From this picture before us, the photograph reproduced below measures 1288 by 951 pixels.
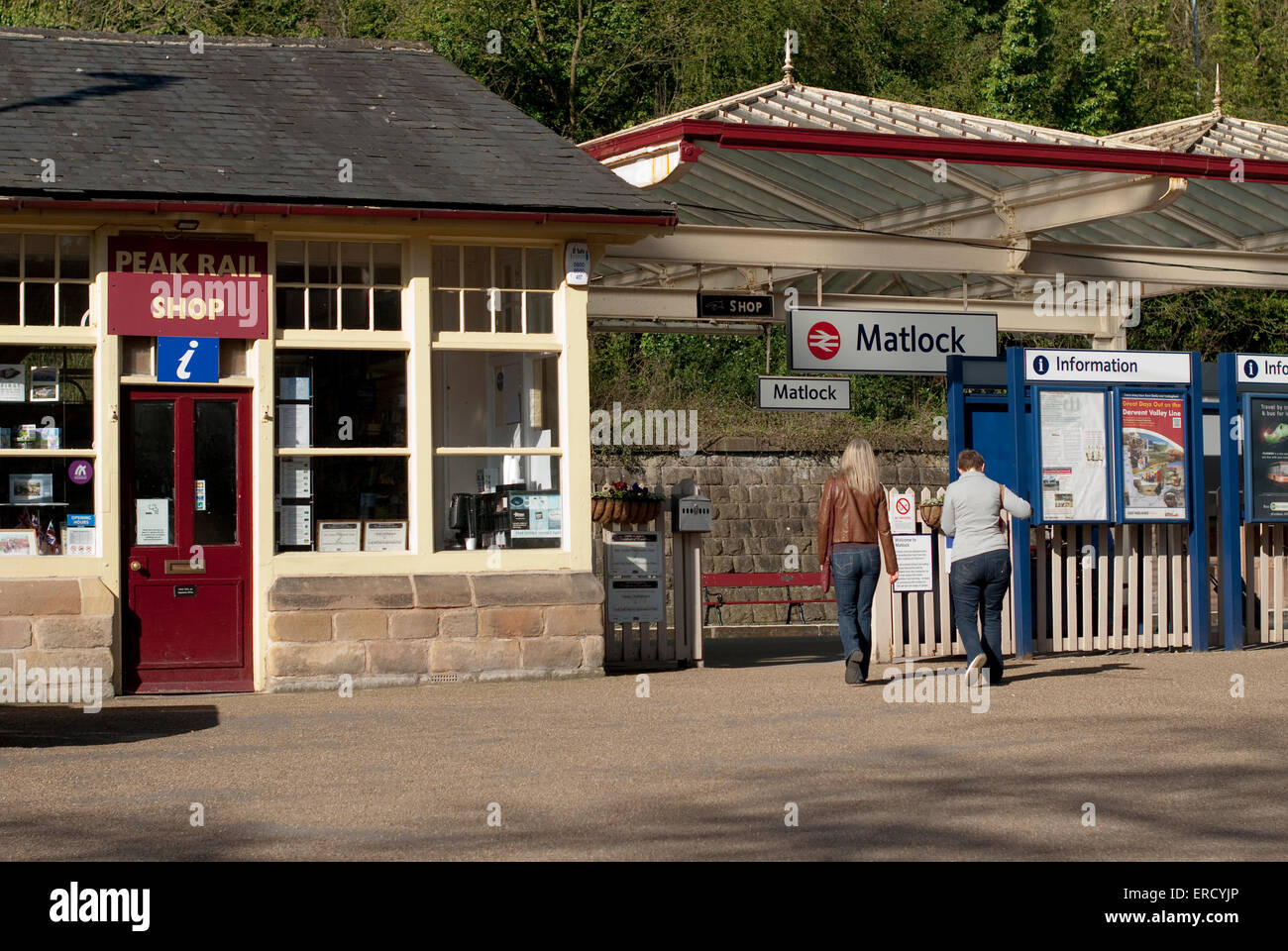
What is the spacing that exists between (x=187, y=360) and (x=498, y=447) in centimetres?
239

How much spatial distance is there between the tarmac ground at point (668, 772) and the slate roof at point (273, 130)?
3575 millimetres

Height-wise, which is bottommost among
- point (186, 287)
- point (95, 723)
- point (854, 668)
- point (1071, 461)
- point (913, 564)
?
point (95, 723)

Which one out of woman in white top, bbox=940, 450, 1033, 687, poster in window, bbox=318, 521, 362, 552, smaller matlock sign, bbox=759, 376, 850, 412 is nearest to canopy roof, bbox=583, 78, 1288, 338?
smaller matlock sign, bbox=759, 376, 850, 412

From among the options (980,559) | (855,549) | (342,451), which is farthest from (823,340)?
(342,451)

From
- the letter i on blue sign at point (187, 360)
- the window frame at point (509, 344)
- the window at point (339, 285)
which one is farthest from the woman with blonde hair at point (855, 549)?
the letter i on blue sign at point (187, 360)

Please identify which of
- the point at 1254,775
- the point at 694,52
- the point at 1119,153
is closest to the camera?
the point at 1254,775

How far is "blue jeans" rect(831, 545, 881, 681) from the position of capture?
12.0 m

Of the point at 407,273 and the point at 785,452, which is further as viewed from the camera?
the point at 785,452

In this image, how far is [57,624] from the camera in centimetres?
1192

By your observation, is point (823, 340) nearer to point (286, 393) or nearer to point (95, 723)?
point (286, 393)

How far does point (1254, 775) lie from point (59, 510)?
8.24m

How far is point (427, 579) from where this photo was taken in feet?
41.5

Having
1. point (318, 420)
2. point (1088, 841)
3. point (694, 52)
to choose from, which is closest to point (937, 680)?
point (318, 420)

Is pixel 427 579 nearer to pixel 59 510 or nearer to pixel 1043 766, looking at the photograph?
pixel 59 510
